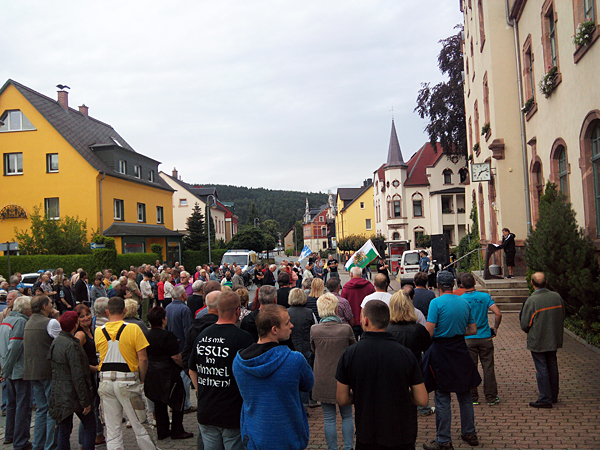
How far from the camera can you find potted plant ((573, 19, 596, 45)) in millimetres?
9734

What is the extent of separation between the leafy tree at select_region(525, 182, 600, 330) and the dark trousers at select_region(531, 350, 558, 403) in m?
3.03

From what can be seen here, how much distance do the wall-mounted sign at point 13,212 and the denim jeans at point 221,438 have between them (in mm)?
32121

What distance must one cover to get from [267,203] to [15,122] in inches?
6090

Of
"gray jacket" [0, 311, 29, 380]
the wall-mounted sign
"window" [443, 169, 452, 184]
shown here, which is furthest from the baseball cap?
"window" [443, 169, 452, 184]

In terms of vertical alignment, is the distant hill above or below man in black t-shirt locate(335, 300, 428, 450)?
above

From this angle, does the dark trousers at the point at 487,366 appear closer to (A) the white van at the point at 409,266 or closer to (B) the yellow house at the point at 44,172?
(A) the white van at the point at 409,266

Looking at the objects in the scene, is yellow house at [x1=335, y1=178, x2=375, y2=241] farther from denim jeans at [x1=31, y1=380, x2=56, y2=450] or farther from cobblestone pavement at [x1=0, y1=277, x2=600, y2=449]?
denim jeans at [x1=31, y1=380, x2=56, y2=450]

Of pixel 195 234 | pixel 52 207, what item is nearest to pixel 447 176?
pixel 195 234

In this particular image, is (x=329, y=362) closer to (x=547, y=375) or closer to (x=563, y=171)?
(x=547, y=375)

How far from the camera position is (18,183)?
103 ft

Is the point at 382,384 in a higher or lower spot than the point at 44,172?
lower

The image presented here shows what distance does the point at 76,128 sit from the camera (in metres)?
34.3

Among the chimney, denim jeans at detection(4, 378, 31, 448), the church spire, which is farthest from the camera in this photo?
the church spire

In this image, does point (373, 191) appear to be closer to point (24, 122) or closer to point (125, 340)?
point (24, 122)
